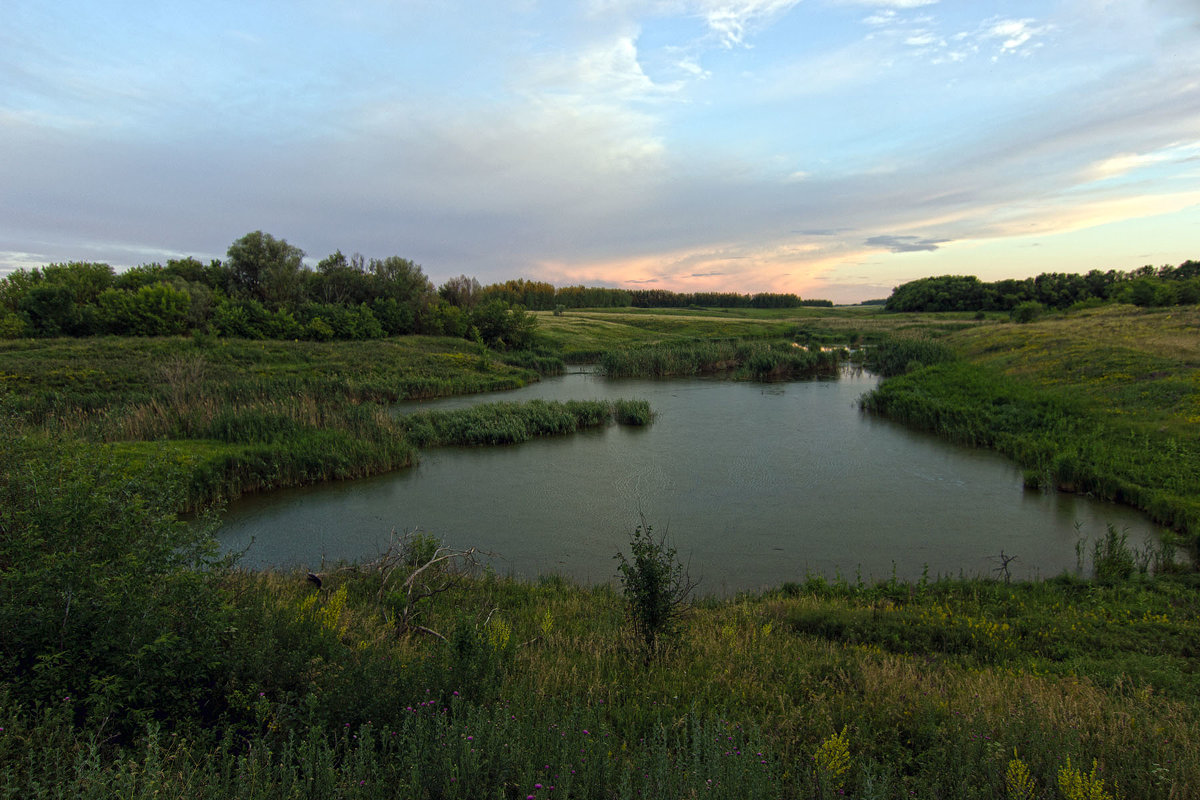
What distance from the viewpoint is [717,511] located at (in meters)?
11.8

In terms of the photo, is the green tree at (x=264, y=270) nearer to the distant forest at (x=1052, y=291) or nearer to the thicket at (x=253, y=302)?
the thicket at (x=253, y=302)

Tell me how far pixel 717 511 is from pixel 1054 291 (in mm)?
71621

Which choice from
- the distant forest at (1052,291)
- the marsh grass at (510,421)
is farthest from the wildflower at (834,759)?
the distant forest at (1052,291)

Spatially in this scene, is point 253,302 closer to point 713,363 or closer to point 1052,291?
point 713,363

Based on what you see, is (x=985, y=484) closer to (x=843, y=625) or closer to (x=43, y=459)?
(x=843, y=625)

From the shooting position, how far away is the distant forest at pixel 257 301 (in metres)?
30.1

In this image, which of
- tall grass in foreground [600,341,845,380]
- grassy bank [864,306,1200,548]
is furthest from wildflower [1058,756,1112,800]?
tall grass in foreground [600,341,845,380]

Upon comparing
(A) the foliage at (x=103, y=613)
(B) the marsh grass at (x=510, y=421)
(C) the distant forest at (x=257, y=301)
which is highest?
(C) the distant forest at (x=257, y=301)

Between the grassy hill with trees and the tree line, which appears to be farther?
the tree line

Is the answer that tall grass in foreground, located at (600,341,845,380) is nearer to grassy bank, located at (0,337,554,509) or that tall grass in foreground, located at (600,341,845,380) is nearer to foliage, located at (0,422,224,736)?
grassy bank, located at (0,337,554,509)

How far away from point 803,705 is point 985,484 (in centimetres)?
1136

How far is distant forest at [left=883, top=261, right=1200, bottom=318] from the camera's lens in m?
46.2

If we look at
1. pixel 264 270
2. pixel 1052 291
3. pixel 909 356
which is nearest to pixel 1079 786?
pixel 909 356

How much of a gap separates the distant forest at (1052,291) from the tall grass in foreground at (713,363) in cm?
2116
